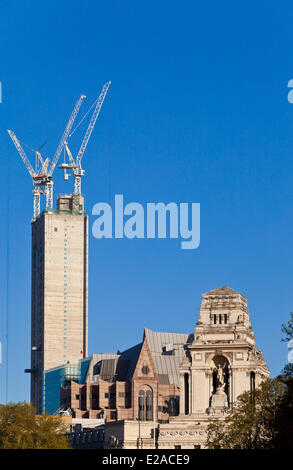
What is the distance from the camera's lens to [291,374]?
570ft
